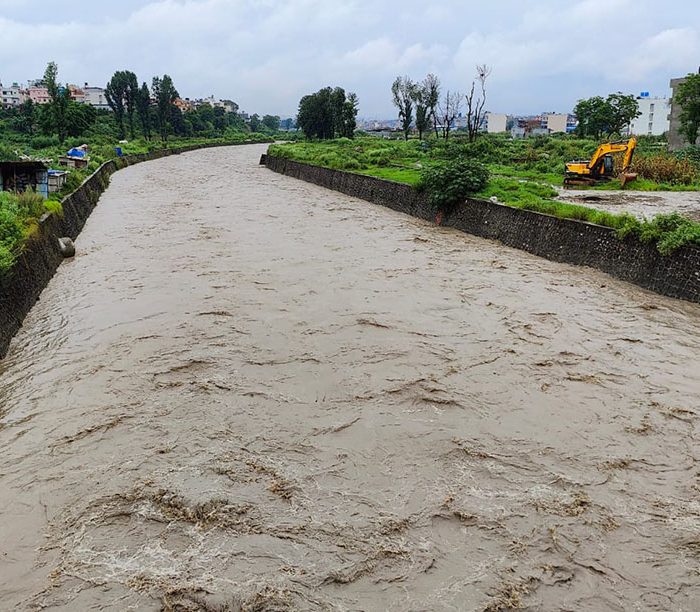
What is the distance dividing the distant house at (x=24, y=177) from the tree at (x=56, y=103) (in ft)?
116

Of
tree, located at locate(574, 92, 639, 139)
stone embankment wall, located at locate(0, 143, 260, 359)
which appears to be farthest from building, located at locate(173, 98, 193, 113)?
stone embankment wall, located at locate(0, 143, 260, 359)

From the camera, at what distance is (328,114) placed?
235 ft

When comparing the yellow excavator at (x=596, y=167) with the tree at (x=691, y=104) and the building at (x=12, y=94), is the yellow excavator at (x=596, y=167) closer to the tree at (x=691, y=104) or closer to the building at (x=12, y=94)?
the tree at (x=691, y=104)

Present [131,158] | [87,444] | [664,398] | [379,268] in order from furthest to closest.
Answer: [131,158] < [379,268] < [664,398] < [87,444]

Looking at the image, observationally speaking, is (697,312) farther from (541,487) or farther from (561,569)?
(561,569)

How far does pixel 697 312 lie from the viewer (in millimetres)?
10633

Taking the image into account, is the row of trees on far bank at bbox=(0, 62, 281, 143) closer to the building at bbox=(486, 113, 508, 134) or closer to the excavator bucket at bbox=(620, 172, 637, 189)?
the excavator bucket at bbox=(620, 172, 637, 189)

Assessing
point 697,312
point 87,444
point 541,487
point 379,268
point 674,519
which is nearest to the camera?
point 674,519

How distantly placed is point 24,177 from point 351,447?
17.4 metres

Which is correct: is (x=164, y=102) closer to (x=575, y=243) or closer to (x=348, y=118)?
(x=348, y=118)

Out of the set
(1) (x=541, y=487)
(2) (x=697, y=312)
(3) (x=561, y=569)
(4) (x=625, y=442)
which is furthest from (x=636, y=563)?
(2) (x=697, y=312)

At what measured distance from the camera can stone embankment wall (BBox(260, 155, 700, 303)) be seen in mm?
11414

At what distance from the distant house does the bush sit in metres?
12.8

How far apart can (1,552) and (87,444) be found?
1.63 meters
